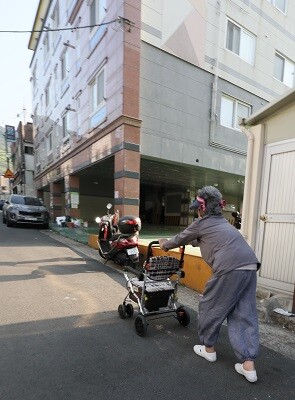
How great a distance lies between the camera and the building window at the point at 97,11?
30.9 feet

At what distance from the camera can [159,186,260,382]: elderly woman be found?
2311mm

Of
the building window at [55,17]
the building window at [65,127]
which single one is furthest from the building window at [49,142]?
the building window at [55,17]

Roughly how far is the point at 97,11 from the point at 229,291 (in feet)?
37.8

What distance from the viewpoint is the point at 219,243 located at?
246 cm

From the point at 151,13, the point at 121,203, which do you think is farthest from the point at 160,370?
the point at 151,13

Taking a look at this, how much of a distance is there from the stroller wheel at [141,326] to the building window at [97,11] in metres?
10.3

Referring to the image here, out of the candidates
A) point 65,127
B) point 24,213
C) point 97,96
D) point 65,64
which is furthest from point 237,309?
point 65,64

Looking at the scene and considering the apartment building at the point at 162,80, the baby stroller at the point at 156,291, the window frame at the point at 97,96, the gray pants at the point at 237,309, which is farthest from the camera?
the window frame at the point at 97,96

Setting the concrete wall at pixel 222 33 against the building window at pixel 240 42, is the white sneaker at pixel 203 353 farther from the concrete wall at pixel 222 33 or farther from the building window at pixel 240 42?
the building window at pixel 240 42

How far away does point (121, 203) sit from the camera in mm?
8398

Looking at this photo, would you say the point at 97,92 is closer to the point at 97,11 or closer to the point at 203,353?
the point at 97,11

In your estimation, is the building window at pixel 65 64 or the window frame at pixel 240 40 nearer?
the window frame at pixel 240 40

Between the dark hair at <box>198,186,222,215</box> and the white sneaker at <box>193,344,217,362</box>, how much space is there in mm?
1372

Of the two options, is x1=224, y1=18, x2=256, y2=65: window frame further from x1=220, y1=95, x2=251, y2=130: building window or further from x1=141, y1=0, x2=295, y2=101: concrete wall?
x1=220, y1=95, x2=251, y2=130: building window
